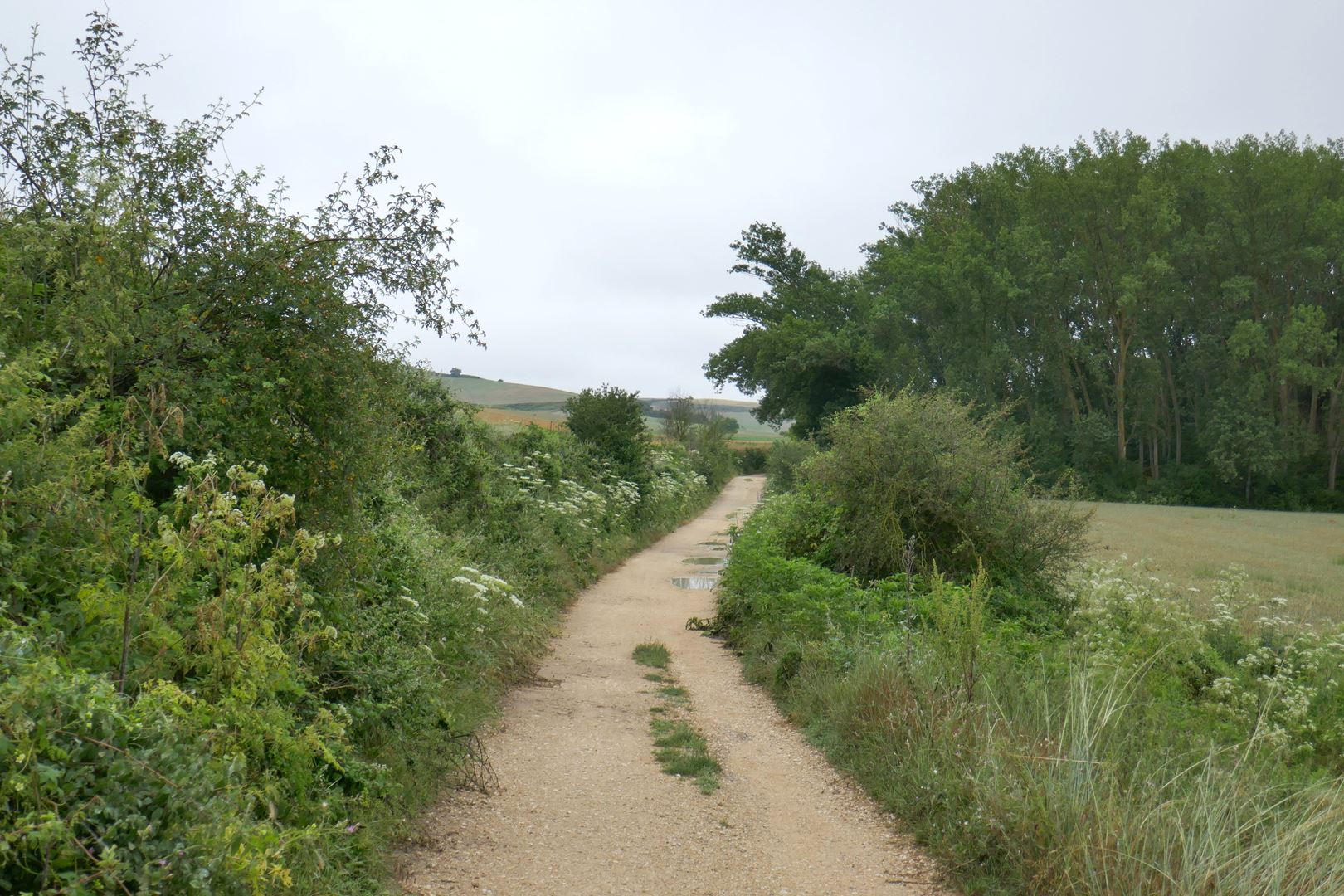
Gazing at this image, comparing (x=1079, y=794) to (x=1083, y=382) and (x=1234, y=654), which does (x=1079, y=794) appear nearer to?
(x=1234, y=654)

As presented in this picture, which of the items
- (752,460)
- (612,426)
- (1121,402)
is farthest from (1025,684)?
(752,460)

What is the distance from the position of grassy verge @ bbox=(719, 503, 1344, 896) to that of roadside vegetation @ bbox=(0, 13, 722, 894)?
3020mm

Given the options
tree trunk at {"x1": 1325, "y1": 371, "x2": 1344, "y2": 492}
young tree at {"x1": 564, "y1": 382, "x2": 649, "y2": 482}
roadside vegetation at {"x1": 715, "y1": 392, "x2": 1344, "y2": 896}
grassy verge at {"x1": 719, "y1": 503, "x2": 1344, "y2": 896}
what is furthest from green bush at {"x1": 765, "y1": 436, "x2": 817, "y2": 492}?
grassy verge at {"x1": 719, "y1": 503, "x2": 1344, "y2": 896}

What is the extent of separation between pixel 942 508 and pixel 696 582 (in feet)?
21.2

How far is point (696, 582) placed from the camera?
59.3ft

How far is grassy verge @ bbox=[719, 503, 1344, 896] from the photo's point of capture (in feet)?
15.7

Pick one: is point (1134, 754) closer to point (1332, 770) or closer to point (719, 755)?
point (1332, 770)

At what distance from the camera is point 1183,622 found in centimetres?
838

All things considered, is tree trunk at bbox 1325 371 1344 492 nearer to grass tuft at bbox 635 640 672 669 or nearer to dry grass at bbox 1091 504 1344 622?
dry grass at bbox 1091 504 1344 622

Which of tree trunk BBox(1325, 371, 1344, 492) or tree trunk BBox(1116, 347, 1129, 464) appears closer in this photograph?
tree trunk BBox(1325, 371, 1344, 492)

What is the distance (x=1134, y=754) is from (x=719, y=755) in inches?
121

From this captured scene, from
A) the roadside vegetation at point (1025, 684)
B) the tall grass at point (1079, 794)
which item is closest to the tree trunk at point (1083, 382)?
the roadside vegetation at point (1025, 684)

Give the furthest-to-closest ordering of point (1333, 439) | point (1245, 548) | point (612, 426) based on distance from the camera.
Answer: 1. point (1333, 439)
2. point (612, 426)
3. point (1245, 548)

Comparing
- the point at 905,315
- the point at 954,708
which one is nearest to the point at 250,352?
the point at 954,708
